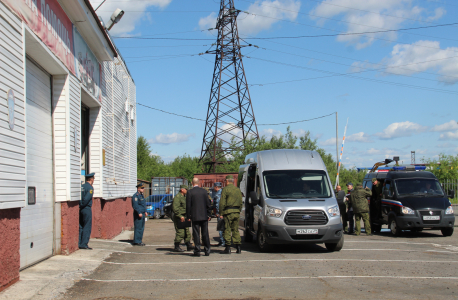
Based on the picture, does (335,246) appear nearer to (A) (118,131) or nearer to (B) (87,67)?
(B) (87,67)

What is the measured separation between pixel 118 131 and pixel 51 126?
7837 millimetres

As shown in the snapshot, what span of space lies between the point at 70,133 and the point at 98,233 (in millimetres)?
4346

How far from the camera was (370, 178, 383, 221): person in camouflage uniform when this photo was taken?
17.1 meters

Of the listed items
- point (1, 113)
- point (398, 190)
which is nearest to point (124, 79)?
point (398, 190)

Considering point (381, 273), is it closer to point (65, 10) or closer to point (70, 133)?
point (70, 133)

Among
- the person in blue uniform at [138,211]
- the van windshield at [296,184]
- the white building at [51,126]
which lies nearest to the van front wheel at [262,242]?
the van windshield at [296,184]

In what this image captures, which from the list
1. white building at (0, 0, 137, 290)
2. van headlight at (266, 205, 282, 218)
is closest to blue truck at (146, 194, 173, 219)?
white building at (0, 0, 137, 290)

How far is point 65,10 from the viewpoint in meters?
11.1

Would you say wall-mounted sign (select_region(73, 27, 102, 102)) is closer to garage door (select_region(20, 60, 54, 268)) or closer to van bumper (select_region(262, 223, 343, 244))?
garage door (select_region(20, 60, 54, 268))

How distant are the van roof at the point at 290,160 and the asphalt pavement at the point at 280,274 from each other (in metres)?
2.06

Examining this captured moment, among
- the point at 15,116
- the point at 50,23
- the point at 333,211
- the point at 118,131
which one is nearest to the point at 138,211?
the point at 333,211

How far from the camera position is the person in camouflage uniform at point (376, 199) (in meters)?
17.1

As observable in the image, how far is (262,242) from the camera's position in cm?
1177

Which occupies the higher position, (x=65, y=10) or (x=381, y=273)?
(x=65, y=10)
